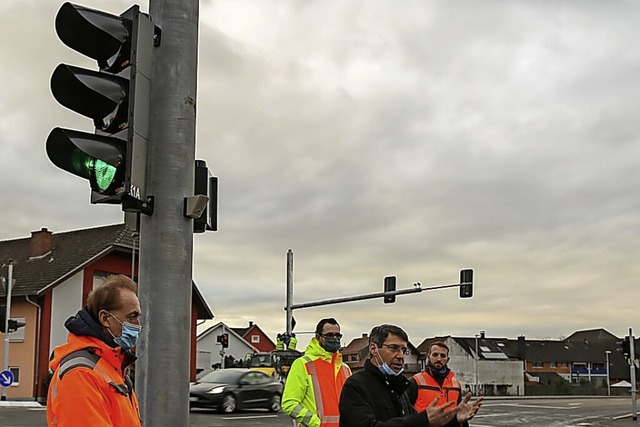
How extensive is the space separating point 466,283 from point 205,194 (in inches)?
1217

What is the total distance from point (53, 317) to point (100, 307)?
3696 cm

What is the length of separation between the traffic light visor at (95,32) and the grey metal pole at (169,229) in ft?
0.65

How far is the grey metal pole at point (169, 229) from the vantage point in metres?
4.56

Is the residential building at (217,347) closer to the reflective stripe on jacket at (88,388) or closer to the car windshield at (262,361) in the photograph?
the car windshield at (262,361)

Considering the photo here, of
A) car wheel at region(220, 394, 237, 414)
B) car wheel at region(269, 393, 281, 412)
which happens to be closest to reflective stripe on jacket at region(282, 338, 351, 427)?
car wheel at region(220, 394, 237, 414)

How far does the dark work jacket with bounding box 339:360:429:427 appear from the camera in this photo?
17.4 feet

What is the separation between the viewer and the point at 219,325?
300 feet

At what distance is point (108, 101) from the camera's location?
484 cm

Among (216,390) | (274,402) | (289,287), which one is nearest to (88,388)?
(216,390)

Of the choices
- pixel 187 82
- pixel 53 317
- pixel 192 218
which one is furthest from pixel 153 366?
pixel 53 317

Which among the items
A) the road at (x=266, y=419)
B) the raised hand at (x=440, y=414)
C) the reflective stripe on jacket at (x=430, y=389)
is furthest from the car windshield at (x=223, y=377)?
the raised hand at (x=440, y=414)

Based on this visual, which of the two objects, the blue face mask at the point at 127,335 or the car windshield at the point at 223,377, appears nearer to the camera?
the blue face mask at the point at 127,335

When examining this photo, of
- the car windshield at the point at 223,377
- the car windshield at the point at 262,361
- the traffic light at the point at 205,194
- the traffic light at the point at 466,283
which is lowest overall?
the car windshield at the point at 223,377

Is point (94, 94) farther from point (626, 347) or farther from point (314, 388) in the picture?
point (626, 347)
